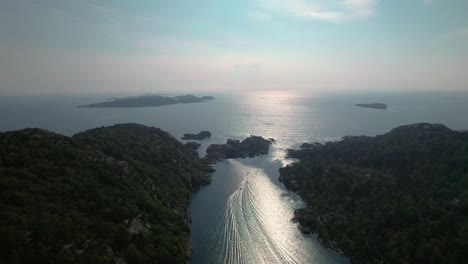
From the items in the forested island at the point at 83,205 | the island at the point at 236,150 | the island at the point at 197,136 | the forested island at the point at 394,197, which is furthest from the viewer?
the island at the point at 197,136

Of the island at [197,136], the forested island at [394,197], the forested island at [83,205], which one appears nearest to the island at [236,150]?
the island at [197,136]

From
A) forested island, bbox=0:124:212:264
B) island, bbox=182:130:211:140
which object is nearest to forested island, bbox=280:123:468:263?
forested island, bbox=0:124:212:264

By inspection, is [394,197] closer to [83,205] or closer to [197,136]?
[83,205]

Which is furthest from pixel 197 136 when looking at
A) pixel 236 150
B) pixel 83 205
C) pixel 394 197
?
pixel 83 205

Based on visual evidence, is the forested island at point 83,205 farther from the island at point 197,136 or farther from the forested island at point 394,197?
the island at point 197,136

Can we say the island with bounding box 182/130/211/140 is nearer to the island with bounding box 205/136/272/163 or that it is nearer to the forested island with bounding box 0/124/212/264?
the island with bounding box 205/136/272/163

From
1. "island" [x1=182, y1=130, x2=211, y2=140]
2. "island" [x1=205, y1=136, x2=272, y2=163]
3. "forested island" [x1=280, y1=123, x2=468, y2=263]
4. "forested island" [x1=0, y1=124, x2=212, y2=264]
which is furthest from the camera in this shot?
"island" [x1=182, y1=130, x2=211, y2=140]
